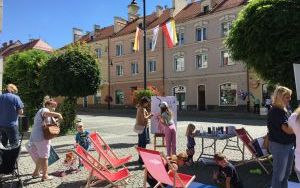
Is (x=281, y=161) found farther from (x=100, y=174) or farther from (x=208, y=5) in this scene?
(x=208, y=5)

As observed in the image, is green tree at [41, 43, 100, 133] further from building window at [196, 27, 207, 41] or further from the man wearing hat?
building window at [196, 27, 207, 41]

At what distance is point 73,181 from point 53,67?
10.5 meters

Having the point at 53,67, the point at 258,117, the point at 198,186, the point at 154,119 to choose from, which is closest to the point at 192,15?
the point at 258,117

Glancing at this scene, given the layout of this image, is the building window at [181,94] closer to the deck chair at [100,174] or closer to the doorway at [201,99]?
the doorway at [201,99]

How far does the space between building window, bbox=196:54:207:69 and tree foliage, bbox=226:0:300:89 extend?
2933 cm

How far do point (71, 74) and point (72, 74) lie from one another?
43 millimetres

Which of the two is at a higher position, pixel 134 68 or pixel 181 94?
pixel 134 68

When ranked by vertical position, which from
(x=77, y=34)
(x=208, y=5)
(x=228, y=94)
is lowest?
(x=228, y=94)

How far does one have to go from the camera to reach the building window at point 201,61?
3852 centimetres

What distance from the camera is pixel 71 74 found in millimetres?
17453

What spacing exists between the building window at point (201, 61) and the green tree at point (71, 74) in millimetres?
21426

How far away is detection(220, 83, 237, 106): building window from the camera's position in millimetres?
35972

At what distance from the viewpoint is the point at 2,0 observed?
1234cm

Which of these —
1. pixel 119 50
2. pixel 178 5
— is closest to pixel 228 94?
pixel 178 5
